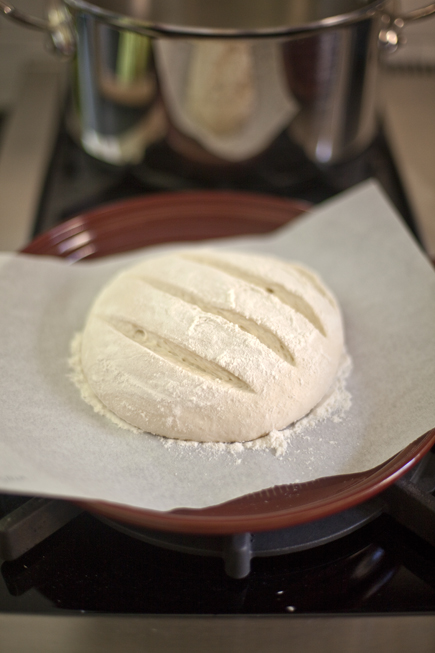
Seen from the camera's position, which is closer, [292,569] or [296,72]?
[292,569]

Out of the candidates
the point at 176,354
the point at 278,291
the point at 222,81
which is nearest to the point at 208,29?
the point at 222,81

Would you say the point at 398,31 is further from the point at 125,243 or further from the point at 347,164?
the point at 125,243

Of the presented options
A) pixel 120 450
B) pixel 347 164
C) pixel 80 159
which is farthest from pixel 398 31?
pixel 120 450

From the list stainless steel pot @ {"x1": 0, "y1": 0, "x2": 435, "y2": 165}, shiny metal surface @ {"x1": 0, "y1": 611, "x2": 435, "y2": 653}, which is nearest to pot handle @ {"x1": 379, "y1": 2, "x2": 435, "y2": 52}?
stainless steel pot @ {"x1": 0, "y1": 0, "x2": 435, "y2": 165}

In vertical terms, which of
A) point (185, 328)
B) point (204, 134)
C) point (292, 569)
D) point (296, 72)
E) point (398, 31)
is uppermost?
point (398, 31)

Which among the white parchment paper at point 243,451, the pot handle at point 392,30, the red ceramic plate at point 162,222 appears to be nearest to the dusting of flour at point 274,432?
the white parchment paper at point 243,451

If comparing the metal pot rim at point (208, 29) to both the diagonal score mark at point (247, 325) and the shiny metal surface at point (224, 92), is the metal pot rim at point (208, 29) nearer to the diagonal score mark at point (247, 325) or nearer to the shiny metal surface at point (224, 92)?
the shiny metal surface at point (224, 92)

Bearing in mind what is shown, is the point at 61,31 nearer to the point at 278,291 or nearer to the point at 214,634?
the point at 278,291
